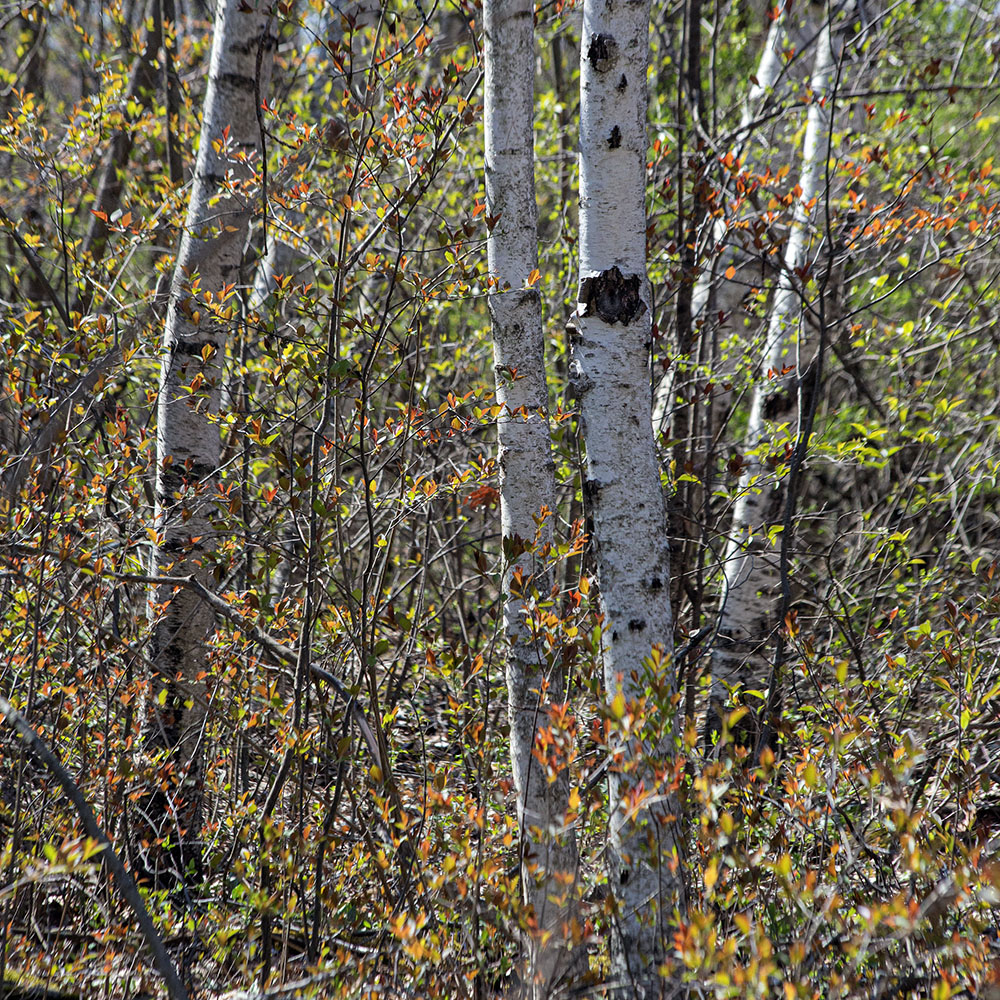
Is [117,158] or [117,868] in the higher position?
[117,158]

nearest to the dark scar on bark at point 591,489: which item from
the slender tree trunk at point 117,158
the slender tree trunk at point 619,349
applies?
the slender tree trunk at point 619,349

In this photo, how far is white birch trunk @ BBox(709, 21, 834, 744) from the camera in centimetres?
382

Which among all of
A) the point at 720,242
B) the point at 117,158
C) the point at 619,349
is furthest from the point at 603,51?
the point at 117,158

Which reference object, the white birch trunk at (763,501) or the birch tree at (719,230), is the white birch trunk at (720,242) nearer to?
the birch tree at (719,230)

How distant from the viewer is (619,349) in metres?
2.46

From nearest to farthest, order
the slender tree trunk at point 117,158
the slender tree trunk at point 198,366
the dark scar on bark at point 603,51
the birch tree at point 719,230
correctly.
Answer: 1. the dark scar on bark at point 603,51
2. the slender tree trunk at point 198,366
3. the birch tree at point 719,230
4. the slender tree trunk at point 117,158

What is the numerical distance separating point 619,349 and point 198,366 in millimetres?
1792

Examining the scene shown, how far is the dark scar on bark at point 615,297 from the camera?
8.04 ft

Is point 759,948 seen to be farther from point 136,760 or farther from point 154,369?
point 154,369

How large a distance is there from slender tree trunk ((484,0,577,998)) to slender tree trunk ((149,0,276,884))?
43.0 inches

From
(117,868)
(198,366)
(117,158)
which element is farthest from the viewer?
(117,158)

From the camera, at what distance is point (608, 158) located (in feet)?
8.01

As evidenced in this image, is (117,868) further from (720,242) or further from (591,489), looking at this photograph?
(720,242)

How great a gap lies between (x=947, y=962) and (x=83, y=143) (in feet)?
15.6
